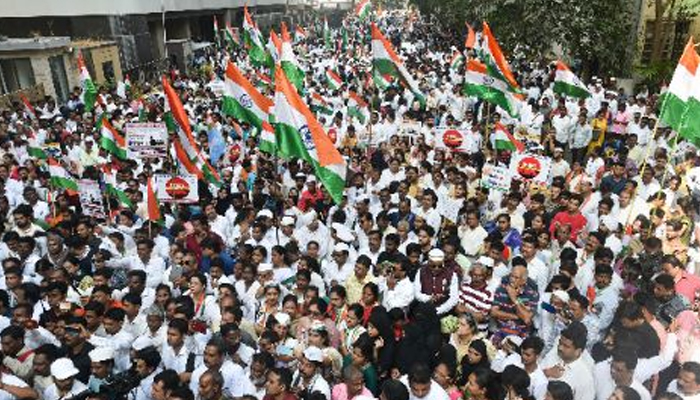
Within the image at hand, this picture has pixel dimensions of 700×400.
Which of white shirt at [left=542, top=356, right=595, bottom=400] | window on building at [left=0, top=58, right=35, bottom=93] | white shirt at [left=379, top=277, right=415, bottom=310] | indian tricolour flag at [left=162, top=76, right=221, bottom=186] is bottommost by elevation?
window on building at [left=0, top=58, right=35, bottom=93]

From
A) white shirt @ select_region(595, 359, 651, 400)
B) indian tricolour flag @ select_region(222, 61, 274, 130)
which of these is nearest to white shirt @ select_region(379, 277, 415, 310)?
white shirt @ select_region(595, 359, 651, 400)

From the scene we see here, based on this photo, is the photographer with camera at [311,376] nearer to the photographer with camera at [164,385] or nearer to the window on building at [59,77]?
the photographer with camera at [164,385]

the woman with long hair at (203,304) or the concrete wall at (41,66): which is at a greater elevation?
the woman with long hair at (203,304)

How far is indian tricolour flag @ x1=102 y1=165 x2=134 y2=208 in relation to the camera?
8539 mm

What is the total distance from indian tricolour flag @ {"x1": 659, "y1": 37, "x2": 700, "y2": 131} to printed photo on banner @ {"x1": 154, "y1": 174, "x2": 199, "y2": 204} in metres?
5.61

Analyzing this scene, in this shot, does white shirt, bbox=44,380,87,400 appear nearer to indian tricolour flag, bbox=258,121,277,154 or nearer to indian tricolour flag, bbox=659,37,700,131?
indian tricolour flag, bbox=258,121,277,154

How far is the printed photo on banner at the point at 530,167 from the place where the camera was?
8.02 metres

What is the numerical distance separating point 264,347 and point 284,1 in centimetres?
5855

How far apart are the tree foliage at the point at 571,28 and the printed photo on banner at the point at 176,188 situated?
1329cm

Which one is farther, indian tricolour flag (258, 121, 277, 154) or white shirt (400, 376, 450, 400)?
indian tricolour flag (258, 121, 277, 154)

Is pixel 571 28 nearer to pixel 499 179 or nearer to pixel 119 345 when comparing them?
pixel 499 179

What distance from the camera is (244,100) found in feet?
27.8

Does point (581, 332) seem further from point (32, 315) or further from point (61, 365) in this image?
point (32, 315)

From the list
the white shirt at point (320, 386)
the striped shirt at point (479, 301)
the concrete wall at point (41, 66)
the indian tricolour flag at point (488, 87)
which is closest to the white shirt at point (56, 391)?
the white shirt at point (320, 386)
